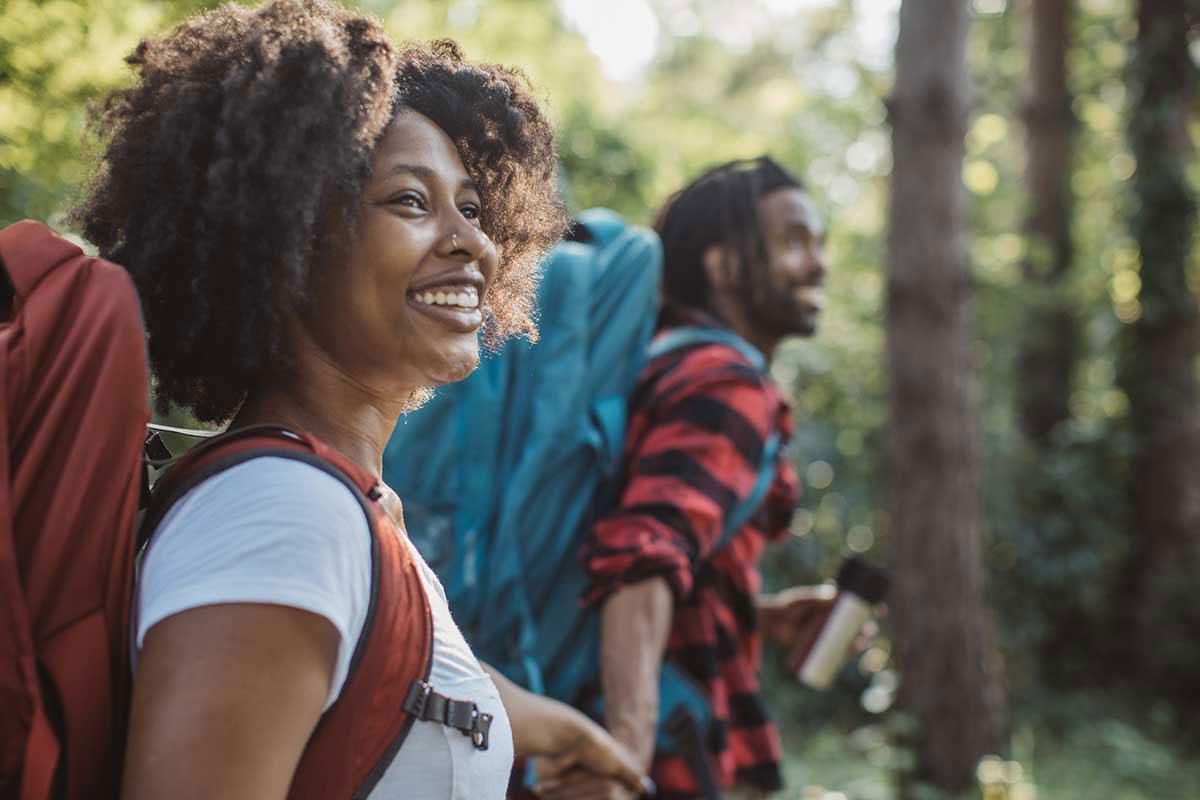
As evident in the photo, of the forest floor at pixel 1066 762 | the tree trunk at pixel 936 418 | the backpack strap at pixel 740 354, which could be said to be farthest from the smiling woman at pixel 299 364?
the forest floor at pixel 1066 762

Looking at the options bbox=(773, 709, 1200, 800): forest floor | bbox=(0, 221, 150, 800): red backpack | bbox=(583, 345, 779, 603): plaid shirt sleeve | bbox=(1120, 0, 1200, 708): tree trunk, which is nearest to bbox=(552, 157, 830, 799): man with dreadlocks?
bbox=(583, 345, 779, 603): plaid shirt sleeve

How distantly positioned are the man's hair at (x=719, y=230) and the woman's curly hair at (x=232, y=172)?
66.6 inches

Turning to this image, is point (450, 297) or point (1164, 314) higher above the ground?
point (1164, 314)

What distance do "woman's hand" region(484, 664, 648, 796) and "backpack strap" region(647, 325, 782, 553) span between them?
2.09 ft

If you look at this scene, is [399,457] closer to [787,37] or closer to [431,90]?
[431,90]

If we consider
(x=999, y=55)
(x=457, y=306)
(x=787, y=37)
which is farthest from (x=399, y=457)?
(x=787, y=37)

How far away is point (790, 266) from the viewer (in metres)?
3.06

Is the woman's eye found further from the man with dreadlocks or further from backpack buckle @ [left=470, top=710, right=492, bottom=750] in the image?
the man with dreadlocks

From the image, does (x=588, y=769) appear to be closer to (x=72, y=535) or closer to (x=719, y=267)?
(x=72, y=535)

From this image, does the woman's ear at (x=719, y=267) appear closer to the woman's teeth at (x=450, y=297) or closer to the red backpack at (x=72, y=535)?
the woman's teeth at (x=450, y=297)

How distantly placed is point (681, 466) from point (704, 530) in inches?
5.3

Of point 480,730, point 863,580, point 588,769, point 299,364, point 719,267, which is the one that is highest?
point 719,267

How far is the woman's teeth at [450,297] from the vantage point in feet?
4.68

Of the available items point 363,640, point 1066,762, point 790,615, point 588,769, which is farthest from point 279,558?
point 1066,762
